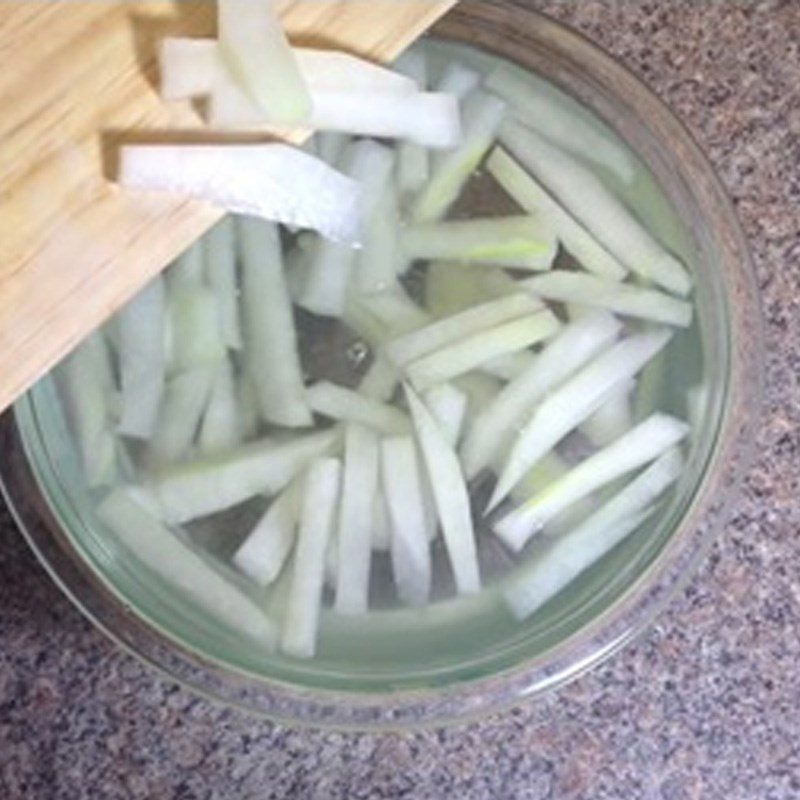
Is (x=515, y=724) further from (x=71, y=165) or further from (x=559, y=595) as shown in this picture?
(x=71, y=165)

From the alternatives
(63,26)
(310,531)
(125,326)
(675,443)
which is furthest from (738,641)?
(63,26)

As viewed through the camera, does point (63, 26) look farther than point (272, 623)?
No

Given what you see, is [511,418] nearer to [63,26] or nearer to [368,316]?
[368,316]

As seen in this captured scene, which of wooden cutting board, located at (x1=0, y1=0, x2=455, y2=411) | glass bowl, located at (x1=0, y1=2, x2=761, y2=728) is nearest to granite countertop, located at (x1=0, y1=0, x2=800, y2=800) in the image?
glass bowl, located at (x1=0, y1=2, x2=761, y2=728)

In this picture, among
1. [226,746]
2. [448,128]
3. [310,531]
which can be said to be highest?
[448,128]

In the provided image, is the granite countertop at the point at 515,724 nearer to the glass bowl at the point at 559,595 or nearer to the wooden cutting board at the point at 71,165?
the glass bowl at the point at 559,595

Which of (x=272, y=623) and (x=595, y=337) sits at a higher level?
(x=595, y=337)

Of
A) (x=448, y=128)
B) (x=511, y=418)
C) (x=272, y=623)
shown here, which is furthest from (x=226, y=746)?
(x=448, y=128)
